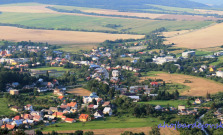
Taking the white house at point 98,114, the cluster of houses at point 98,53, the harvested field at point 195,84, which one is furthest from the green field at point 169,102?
the cluster of houses at point 98,53

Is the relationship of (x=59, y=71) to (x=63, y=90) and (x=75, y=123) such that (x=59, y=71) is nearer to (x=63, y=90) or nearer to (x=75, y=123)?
(x=63, y=90)

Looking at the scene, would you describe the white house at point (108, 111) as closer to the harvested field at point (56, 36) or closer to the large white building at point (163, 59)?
the large white building at point (163, 59)

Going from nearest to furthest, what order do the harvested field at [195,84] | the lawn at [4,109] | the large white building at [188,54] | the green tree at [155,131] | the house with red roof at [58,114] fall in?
the green tree at [155,131] → the house with red roof at [58,114] → the lawn at [4,109] → the harvested field at [195,84] → the large white building at [188,54]

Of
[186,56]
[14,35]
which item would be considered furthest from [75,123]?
[14,35]

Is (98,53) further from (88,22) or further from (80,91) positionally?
(88,22)

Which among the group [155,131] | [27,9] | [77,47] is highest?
[27,9]

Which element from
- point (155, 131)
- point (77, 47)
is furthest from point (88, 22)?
point (155, 131)
